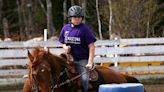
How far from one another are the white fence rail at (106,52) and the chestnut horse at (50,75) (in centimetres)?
826

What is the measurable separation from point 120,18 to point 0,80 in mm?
13805

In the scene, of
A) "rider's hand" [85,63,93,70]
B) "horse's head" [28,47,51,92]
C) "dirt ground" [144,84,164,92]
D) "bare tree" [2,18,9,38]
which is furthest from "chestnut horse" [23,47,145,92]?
"bare tree" [2,18,9,38]

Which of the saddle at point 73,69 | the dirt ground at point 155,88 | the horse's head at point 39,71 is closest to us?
the horse's head at point 39,71

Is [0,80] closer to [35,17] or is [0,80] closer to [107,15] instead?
[107,15]

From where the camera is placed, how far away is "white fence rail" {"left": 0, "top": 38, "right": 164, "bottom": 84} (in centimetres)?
1622

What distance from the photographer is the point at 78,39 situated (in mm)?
7844

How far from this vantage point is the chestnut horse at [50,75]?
6.97 m

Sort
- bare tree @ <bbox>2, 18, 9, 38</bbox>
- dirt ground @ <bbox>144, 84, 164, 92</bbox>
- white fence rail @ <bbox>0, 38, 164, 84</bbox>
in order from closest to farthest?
dirt ground @ <bbox>144, 84, 164, 92</bbox> < white fence rail @ <bbox>0, 38, 164, 84</bbox> < bare tree @ <bbox>2, 18, 9, 38</bbox>

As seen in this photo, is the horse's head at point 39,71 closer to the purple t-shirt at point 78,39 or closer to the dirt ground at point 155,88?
the purple t-shirt at point 78,39

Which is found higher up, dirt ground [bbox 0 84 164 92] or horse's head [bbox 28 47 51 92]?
horse's head [bbox 28 47 51 92]

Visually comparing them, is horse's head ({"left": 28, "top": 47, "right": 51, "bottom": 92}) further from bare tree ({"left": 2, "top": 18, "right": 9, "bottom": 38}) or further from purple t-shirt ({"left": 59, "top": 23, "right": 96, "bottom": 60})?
bare tree ({"left": 2, "top": 18, "right": 9, "bottom": 38})

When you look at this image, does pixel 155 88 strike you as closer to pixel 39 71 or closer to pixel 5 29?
pixel 39 71

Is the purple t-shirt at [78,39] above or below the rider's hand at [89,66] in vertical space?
above

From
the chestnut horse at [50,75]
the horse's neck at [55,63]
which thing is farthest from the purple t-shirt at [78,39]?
the horse's neck at [55,63]
